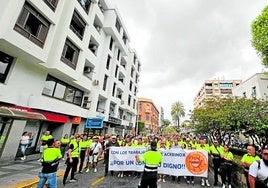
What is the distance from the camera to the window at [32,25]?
10630 millimetres

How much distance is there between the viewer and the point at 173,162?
353 inches

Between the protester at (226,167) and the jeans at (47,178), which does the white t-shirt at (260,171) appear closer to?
the protester at (226,167)

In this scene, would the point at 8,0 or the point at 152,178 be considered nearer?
the point at 152,178

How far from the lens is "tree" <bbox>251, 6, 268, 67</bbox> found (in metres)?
18.0

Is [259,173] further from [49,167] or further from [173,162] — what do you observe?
[49,167]

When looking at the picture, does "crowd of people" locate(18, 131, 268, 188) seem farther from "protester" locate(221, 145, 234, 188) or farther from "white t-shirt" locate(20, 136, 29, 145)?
"white t-shirt" locate(20, 136, 29, 145)

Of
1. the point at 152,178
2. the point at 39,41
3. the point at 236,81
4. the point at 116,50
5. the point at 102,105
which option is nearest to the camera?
the point at 152,178

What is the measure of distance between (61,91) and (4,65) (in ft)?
19.0

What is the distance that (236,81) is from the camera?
272 feet

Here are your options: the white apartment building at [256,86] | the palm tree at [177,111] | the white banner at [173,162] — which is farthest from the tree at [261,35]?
the palm tree at [177,111]

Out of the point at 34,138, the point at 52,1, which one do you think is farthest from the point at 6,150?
the point at 52,1

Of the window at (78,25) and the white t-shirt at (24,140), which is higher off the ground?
the window at (78,25)

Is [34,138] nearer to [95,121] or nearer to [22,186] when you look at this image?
[95,121]

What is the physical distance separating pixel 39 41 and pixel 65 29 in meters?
3.20
